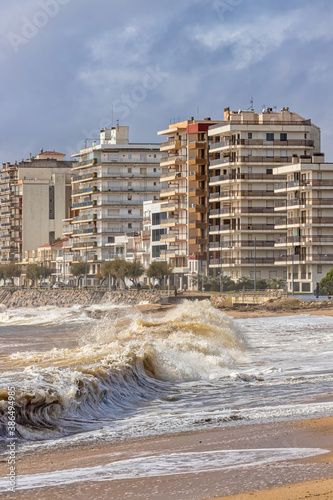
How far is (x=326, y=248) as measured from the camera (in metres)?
88.5

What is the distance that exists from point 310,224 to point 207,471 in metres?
79.2

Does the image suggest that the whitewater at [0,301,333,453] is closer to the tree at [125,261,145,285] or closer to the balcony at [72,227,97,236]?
the tree at [125,261,145,285]

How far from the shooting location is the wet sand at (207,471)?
979 centimetres

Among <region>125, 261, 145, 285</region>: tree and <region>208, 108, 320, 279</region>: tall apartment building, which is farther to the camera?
<region>125, 261, 145, 285</region>: tree

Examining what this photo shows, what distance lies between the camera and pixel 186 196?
114m

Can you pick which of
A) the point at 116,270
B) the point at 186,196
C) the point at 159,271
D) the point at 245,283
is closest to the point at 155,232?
the point at 116,270

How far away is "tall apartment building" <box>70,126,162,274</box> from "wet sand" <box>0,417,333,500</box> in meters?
130

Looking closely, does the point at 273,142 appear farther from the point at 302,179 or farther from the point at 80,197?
the point at 80,197

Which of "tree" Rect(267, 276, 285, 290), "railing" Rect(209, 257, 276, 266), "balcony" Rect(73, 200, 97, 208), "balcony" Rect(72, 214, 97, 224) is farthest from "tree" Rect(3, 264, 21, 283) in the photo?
"tree" Rect(267, 276, 285, 290)

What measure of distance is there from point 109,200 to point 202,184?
37.6 m

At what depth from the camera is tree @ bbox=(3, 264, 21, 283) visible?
166375mm

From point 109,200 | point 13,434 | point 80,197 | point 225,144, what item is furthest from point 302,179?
point 13,434

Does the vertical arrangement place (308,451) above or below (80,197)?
below

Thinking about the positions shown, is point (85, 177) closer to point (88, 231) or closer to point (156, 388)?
point (88, 231)
